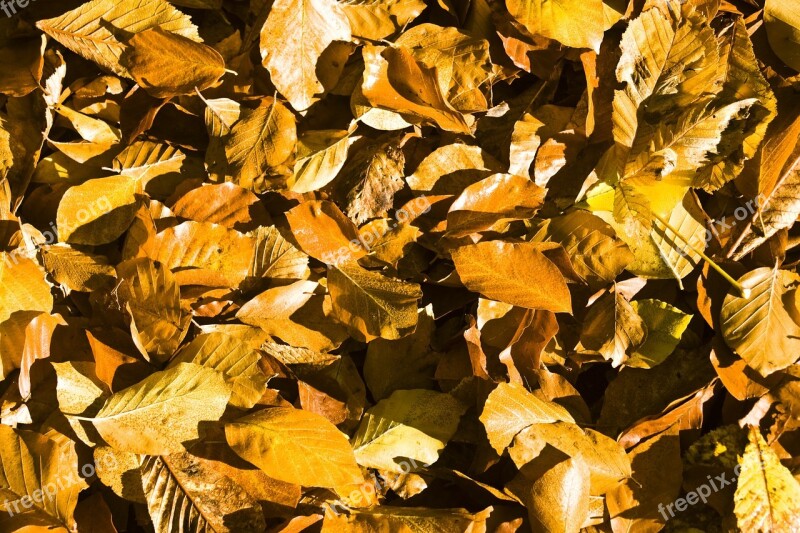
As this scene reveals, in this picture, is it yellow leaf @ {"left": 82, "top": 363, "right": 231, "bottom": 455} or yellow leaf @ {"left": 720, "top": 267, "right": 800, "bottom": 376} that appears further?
yellow leaf @ {"left": 720, "top": 267, "right": 800, "bottom": 376}

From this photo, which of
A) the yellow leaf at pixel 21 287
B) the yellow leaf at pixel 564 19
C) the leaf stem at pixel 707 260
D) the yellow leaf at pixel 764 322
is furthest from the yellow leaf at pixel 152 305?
the yellow leaf at pixel 764 322

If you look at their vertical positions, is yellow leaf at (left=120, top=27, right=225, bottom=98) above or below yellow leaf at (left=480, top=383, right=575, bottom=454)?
above

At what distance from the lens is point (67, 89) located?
1.05 meters

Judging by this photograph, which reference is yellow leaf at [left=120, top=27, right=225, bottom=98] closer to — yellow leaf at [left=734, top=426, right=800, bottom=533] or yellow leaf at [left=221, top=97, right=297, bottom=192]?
yellow leaf at [left=221, top=97, right=297, bottom=192]

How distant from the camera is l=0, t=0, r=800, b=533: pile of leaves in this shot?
958 mm

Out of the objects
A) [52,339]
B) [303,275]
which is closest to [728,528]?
[303,275]

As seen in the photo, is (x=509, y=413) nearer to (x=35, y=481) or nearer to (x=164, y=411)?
(x=164, y=411)

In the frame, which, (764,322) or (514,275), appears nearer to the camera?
(514,275)

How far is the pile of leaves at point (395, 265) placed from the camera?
0.96m

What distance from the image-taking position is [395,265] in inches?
40.8

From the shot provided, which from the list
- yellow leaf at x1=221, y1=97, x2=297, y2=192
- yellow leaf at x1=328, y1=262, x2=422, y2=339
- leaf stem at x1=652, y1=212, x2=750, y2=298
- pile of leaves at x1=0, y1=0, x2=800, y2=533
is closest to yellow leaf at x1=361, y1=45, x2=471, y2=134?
pile of leaves at x1=0, y1=0, x2=800, y2=533

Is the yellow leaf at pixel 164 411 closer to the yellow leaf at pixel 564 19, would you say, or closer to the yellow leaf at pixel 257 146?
the yellow leaf at pixel 257 146

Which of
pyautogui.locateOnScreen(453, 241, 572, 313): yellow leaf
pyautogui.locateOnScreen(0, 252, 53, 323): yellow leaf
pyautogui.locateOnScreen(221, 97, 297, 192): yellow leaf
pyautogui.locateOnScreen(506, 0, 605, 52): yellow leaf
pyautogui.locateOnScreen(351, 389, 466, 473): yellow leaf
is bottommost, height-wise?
pyautogui.locateOnScreen(351, 389, 466, 473): yellow leaf

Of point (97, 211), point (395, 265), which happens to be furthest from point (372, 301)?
point (97, 211)
